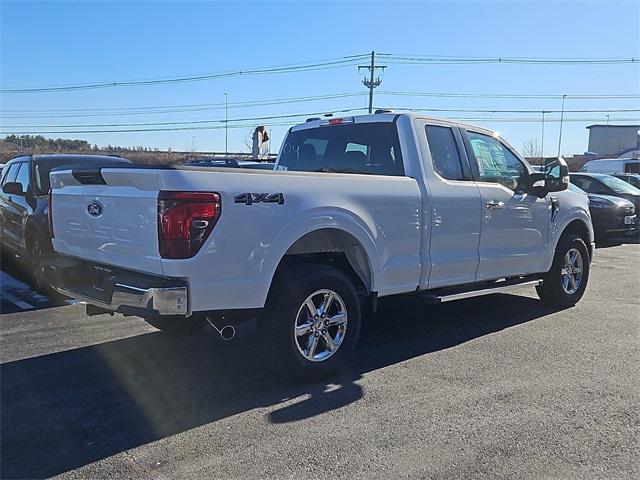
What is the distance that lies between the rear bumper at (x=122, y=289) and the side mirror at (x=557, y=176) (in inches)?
173

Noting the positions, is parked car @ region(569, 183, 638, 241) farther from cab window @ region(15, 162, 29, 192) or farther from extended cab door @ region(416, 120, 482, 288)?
cab window @ region(15, 162, 29, 192)

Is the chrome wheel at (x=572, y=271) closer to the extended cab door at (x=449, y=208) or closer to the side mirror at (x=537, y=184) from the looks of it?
the side mirror at (x=537, y=184)

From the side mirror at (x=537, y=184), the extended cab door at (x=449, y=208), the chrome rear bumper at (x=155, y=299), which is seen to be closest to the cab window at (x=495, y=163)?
the side mirror at (x=537, y=184)

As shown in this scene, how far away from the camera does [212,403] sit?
4020 mm

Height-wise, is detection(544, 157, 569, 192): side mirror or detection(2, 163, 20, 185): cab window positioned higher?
detection(544, 157, 569, 192): side mirror

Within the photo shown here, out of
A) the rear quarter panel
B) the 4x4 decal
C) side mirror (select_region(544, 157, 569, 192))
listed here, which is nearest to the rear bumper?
the rear quarter panel

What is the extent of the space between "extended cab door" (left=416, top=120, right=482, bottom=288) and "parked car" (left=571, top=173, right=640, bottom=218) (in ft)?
35.2

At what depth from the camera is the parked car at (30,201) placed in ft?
24.2

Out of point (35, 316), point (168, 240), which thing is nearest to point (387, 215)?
point (168, 240)

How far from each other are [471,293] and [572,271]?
7.28ft

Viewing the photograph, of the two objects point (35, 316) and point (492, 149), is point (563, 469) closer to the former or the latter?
point (492, 149)

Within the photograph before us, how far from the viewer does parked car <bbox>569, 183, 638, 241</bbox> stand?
1377 cm

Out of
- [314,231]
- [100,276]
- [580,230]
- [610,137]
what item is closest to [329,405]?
[314,231]

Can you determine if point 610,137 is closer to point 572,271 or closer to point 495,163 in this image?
point 572,271
